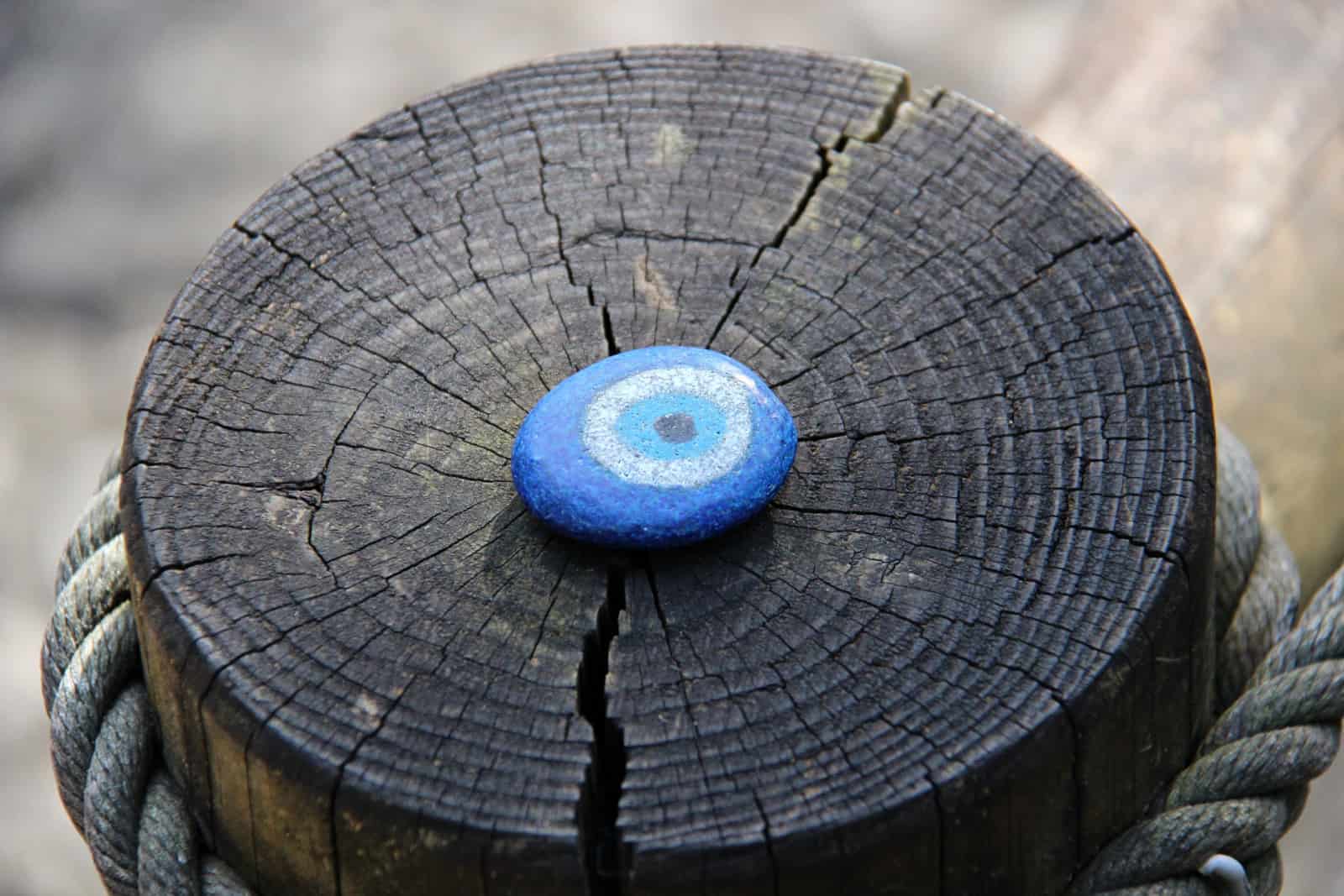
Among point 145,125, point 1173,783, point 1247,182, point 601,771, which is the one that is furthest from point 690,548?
point 145,125

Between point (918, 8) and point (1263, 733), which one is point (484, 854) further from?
point (918, 8)

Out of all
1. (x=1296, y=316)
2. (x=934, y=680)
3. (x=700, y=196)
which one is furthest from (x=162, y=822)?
(x=1296, y=316)

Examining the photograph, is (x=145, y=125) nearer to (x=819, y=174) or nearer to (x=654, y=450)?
(x=819, y=174)

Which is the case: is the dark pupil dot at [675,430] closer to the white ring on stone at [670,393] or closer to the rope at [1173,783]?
the white ring on stone at [670,393]

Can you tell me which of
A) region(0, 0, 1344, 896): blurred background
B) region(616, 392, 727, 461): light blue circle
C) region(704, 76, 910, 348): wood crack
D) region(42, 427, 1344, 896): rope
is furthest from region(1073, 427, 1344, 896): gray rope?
region(0, 0, 1344, 896): blurred background

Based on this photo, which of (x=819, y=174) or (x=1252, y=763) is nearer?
(x=1252, y=763)

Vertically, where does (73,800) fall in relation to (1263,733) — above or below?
below
